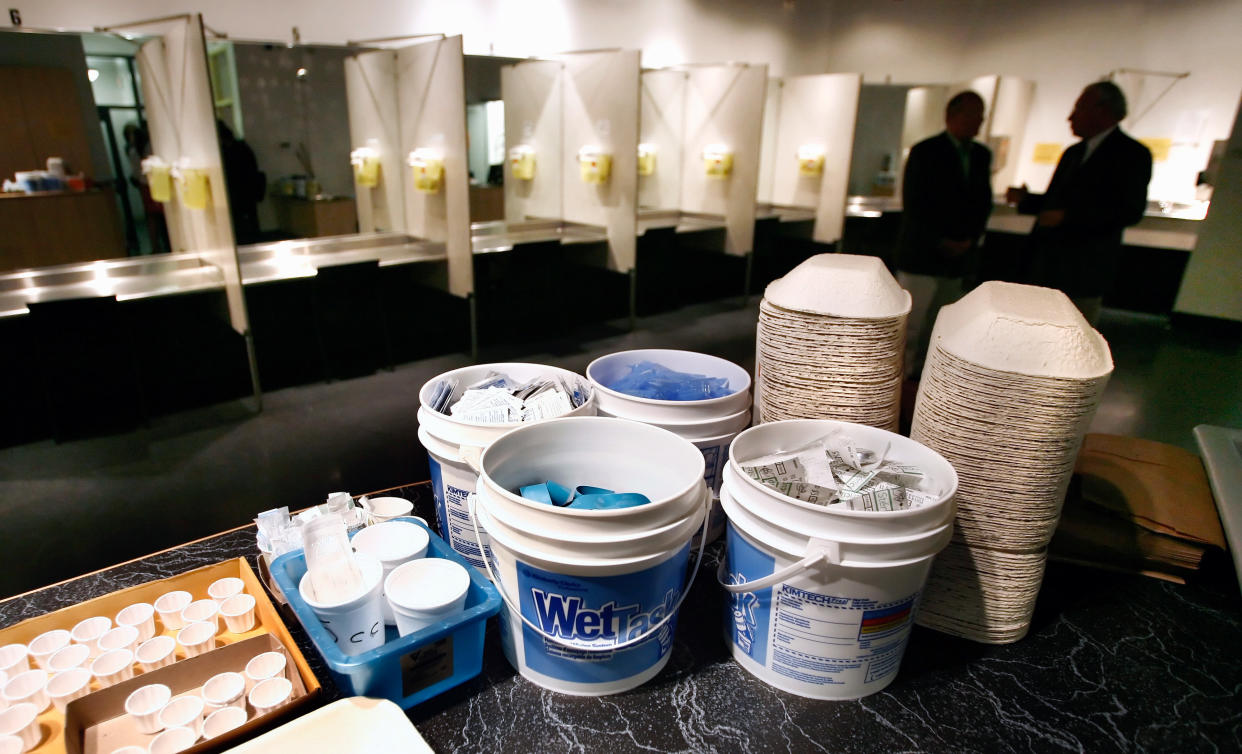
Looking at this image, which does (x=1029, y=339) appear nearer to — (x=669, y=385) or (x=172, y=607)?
(x=669, y=385)

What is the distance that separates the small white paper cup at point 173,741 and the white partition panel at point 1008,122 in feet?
17.2

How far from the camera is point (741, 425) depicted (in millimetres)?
1173

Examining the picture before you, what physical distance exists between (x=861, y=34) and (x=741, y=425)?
5.55m

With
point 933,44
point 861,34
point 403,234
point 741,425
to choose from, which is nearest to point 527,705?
point 741,425

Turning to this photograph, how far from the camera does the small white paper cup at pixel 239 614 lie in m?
0.89

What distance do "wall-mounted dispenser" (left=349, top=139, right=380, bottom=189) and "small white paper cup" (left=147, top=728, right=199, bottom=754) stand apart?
3.70m

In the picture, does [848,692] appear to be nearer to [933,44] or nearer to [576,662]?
[576,662]

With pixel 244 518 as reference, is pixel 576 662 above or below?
above

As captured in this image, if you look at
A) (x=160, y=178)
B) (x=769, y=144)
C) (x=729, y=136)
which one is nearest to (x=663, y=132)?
(x=729, y=136)

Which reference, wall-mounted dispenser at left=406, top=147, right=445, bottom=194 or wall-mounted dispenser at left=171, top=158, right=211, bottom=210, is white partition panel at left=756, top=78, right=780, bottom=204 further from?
wall-mounted dispenser at left=171, top=158, right=211, bottom=210

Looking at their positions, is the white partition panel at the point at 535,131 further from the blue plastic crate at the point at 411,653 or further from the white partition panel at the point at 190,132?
the blue plastic crate at the point at 411,653

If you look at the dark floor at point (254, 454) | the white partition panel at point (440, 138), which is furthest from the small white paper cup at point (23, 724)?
the white partition panel at point (440, 138)

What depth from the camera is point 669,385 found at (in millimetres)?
1262

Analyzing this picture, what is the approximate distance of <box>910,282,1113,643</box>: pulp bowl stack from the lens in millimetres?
860
